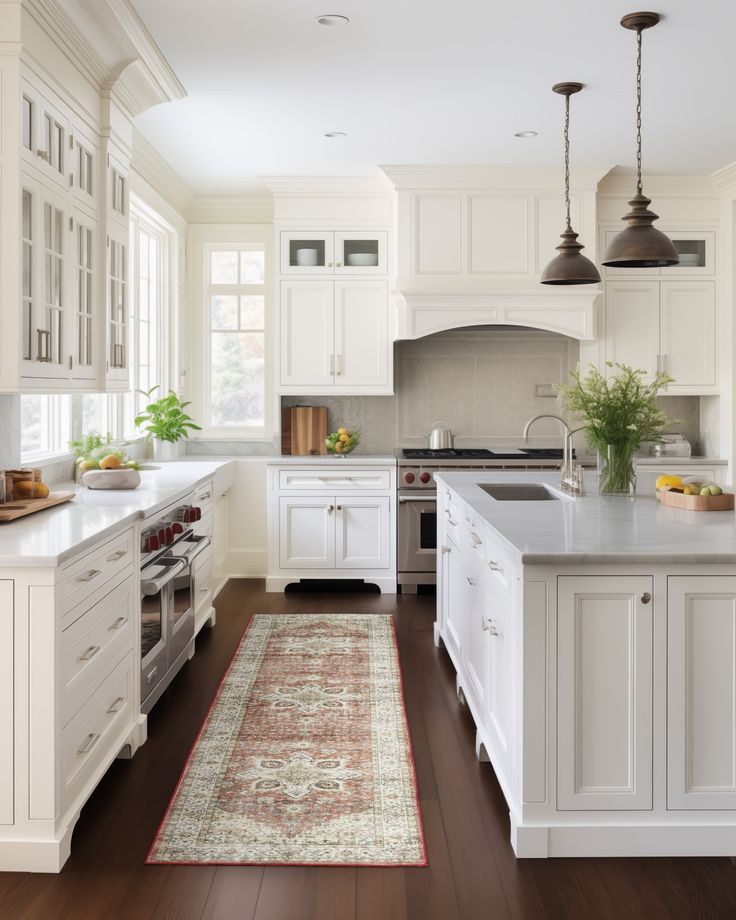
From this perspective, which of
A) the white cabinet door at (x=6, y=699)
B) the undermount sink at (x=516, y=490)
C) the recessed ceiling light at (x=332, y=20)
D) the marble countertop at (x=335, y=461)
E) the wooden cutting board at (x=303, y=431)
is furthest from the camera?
the wooden cutting board at (x=303, y=431)

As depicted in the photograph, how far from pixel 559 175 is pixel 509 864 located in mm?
4467

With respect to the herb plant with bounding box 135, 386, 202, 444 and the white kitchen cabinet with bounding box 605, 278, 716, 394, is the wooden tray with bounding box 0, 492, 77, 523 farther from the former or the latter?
the white kitchen cabinet with bounding box 605, 278, 716, 394

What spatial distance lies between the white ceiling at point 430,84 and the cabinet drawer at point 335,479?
1983mm

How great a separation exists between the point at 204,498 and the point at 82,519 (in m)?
1.78

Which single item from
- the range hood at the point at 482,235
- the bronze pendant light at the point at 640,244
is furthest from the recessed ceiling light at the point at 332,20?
the range hood at the point at 482,235

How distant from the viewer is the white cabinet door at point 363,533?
5.68 meters

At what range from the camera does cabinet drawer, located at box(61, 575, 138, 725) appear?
2.40 meters

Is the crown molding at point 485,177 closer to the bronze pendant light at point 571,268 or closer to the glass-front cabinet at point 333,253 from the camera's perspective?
the glass-front cabinet at point 333,253

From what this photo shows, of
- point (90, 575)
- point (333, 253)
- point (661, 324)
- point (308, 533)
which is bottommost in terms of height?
point (308, 533)

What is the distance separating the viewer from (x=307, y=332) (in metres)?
5.84

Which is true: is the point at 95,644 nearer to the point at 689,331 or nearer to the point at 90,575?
the point at 90,575

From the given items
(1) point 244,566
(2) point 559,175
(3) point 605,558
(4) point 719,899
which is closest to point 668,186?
(2) point 559,175

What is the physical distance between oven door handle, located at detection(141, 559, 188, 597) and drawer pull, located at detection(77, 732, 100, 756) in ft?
2.13

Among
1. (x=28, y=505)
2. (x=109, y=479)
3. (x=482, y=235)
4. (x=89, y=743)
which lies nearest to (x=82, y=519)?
(x=28, y=505)
